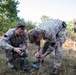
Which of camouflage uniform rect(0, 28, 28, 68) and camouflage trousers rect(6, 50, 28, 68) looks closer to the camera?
camouflage uniform rect(0, 28, 28, 68)

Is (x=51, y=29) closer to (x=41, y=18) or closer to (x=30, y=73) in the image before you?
(x=30, y=73)

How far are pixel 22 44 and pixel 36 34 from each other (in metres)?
1.27

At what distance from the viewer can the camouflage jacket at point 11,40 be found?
17.6 feet

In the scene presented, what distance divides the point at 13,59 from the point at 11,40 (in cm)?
51

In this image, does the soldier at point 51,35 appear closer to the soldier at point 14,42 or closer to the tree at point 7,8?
the soldier at point 14,42

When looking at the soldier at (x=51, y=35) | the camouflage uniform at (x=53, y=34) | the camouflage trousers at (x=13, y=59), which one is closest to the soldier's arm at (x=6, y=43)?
the camouflage trousers at (x=13, y=59)

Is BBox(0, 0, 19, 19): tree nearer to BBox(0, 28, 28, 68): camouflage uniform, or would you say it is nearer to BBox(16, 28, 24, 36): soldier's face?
BBox(0, 28, 28, 68): camouflage uniform

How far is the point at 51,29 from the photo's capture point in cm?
521

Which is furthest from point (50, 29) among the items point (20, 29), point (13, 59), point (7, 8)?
point (7, 8)

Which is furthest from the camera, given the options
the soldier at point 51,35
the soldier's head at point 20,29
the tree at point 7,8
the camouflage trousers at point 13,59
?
the tree at point 7,8

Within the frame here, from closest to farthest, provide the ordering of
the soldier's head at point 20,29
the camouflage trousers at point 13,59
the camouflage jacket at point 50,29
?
1. the camouflage jacket at point 50,29
2. the soldier's head at point 20,29
3. the camouflage trousers at point 13,59

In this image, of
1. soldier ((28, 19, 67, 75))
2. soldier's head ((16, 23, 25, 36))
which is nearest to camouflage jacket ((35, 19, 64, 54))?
soldier ((28, 19, 67, 75))

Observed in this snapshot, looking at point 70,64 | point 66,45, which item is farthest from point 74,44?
point 70,64

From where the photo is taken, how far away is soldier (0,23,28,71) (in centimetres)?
536
